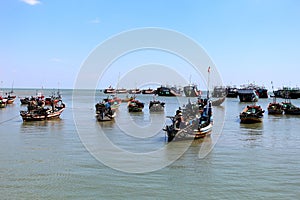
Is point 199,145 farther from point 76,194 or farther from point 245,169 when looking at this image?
point 76,194

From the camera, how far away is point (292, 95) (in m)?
112

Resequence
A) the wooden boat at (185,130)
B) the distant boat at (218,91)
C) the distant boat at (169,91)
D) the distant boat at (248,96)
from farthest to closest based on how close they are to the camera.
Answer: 1. the distant boat at (169,91)
2. the distant boat at (218,91)
3. the distant boat at (248,96)
4. the wooden boat at (185,130)

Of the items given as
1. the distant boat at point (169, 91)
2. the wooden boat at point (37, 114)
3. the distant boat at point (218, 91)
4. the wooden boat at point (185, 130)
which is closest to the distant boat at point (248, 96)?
the distant boat at point (218, 91)

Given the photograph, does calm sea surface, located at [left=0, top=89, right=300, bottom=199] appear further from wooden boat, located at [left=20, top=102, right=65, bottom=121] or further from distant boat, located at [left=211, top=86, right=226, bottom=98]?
distant boat, located at [left=211, top=86, right=226, bottom=98]

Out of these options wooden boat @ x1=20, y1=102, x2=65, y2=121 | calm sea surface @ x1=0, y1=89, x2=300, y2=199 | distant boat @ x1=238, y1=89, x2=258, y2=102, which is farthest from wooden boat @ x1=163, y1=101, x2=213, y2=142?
distant boat @ x1=238, y1=89, x2=258, y2=102

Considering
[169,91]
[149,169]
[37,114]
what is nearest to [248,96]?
[169,91]

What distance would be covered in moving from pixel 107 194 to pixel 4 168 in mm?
5861

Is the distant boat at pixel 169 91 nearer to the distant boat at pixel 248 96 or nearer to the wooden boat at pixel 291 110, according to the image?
the distant boat at pixel 248 96

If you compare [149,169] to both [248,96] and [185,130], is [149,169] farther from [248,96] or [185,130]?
[248,96]

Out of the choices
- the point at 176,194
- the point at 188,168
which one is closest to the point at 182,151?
the point at 188,168

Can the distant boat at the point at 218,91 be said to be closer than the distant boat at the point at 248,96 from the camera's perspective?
No

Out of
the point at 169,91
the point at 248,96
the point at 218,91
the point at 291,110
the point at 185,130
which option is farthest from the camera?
the point at 169,91

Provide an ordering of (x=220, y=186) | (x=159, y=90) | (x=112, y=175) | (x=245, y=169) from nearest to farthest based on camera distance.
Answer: (x=220, y=186) → (x=112, y=175) → (x=245, y=169) → (x=159, y=90)

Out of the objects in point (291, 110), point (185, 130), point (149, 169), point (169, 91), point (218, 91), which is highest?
point (169, 91)
